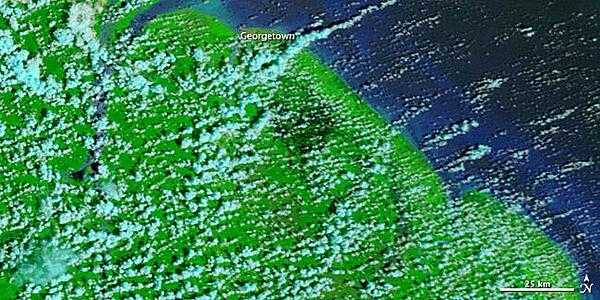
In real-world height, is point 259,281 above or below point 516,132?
below

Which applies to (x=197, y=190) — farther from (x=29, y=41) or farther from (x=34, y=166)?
(x=29, y=41)

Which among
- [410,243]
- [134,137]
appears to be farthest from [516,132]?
[134,137]

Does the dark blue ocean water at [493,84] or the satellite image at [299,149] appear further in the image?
the dark blue ocean water at [493,84]

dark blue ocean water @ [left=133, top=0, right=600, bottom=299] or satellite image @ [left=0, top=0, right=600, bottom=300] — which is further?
dark blue ocean water @ [left=133, top=0, right=600, bottom=299]
